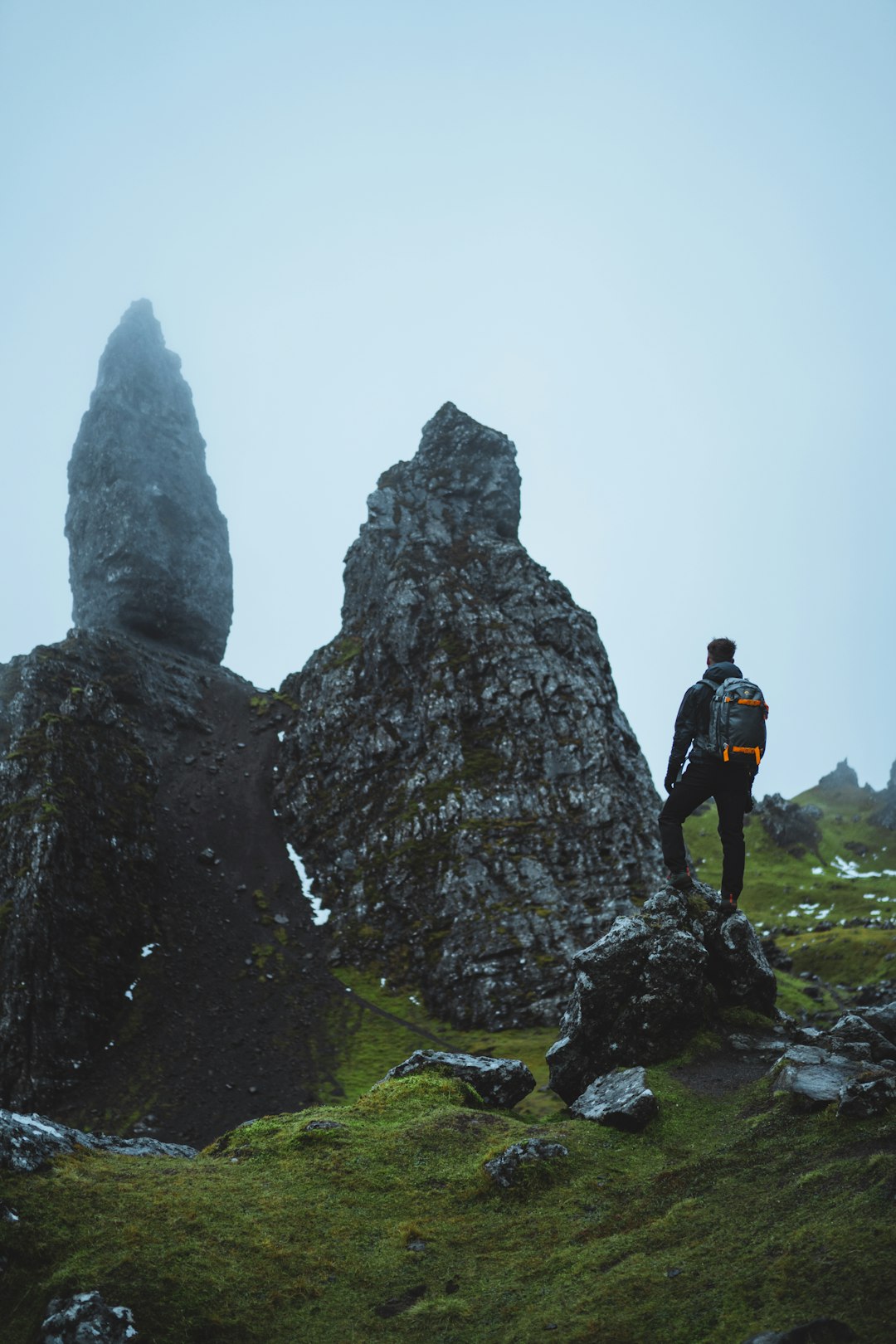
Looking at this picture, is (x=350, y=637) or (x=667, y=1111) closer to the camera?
(x=667, y=1111)

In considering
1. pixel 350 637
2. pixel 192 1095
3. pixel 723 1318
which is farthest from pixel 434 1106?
pixel 350 637

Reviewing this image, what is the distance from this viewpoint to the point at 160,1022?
2344 inches

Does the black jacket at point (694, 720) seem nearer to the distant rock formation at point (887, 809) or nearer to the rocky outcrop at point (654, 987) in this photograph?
the rocky outcrop at point (654, 987)

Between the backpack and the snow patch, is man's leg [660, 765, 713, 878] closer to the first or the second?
the backpack

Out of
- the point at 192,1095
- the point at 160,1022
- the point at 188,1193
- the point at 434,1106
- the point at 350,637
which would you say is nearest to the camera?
Answer: the point at 188,1193

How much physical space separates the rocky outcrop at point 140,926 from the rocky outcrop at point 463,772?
713 centimetres

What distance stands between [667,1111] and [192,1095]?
4676 centimetres

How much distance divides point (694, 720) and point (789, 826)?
135814mm

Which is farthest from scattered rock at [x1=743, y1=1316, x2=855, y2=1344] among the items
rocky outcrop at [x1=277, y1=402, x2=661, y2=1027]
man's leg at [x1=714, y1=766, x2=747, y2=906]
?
rocky outcrop at [x1=277, y1=402, x2=661, y2=1027]

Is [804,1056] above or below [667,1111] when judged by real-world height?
above

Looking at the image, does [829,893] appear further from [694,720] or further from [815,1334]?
[815,1334]

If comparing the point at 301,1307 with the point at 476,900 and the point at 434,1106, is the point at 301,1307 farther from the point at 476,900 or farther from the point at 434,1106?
the point at 476,900

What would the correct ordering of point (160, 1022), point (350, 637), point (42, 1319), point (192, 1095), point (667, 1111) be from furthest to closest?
point (350, 637) < point (160, 1022) < point (192, 1095) < point (667, 1111) < point (42, 1319)

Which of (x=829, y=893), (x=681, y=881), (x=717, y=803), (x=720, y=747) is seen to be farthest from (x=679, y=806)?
(x=829, y=893)
